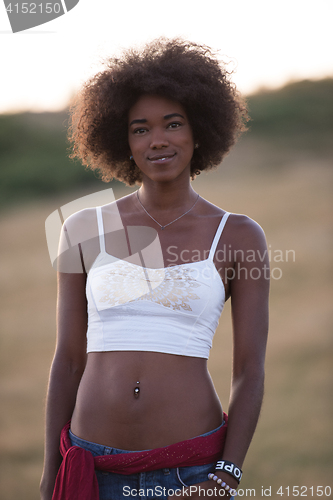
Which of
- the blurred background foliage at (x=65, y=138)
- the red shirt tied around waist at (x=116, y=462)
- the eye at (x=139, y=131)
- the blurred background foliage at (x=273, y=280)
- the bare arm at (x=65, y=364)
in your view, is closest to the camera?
the red shirt tied around waist at (x=116, y=462)

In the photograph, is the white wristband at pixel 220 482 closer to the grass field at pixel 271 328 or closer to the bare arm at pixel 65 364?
the bare arm at pixel 65 364

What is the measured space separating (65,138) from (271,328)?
9.45m

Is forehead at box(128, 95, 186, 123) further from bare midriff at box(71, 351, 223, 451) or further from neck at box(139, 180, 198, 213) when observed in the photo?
bare midriff at box(71, 351, 223, 451)

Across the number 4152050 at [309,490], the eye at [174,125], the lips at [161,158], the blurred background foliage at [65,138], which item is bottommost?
the number 4152050 at [309,490]

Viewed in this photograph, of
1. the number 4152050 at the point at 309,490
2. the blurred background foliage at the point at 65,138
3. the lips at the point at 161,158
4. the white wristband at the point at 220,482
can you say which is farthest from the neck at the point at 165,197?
the blurred background foliage at the point at 65,138

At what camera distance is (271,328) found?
312 inches

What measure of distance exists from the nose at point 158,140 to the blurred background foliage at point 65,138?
12157mm

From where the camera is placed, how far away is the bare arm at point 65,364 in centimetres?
192

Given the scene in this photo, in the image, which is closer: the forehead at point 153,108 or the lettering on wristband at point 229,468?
the lettering on wristband at point 229,468

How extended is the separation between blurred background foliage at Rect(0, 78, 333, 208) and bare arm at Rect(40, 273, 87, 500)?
12202mm

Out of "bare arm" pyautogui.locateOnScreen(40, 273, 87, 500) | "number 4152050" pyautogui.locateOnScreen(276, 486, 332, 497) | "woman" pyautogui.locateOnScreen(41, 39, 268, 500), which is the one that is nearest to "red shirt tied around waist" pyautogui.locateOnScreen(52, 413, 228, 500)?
"woman" pyautogui.locateOnScreen(41, 39, 268, 500)

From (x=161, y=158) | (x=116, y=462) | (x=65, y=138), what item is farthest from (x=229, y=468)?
(x=65, y=138)

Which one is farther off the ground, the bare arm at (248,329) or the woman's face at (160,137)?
the woman's face at (160,137)

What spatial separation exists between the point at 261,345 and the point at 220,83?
47.0 inches
